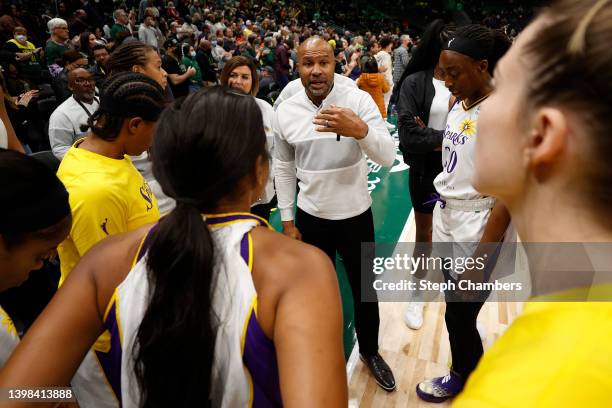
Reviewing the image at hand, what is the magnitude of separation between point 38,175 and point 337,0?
1044 inches

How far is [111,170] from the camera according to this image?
5.02 feet

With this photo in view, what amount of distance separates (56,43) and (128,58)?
4.41 m

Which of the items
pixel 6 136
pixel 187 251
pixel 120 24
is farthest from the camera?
pixel 120 24

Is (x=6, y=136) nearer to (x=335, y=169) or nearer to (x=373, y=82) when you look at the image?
(x=335, y=169)

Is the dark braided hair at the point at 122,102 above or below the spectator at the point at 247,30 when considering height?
above

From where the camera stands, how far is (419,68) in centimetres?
296

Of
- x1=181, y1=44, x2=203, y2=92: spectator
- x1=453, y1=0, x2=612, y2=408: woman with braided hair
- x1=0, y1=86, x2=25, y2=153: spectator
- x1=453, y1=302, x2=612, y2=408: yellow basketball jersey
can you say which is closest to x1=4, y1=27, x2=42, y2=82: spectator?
x1=181, y1=44, x2=203, y2=92: spectator

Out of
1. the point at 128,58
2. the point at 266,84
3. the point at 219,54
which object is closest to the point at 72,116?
the point at 128,58

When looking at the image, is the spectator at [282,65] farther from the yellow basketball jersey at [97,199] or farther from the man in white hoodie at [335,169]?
the yellow basketball jersey at [97,199]

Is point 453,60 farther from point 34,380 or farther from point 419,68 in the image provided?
point 34,380

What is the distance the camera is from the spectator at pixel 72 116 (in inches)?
115

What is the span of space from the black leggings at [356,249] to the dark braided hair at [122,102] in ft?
3.59

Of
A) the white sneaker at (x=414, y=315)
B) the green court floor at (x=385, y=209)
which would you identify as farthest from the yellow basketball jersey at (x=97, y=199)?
the white sneaker at (x=414, y=315)

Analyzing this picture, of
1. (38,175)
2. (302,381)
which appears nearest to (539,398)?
(302,381)
